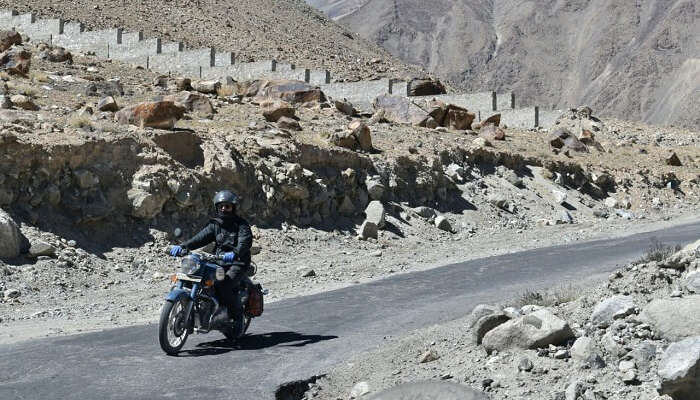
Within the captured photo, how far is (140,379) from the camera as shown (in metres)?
7.66

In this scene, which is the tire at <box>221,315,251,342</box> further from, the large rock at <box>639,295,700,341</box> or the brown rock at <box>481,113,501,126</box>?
the brown rock at <box>481,113,501,126</box>

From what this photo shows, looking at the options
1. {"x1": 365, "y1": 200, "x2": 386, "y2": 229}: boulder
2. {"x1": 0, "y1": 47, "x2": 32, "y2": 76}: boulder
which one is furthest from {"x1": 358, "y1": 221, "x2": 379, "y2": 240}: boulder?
{"x1": 0, "y1": 47, "x2": 32, "y2": 76}: boulder

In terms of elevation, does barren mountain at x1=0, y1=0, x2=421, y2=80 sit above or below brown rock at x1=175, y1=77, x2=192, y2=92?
above

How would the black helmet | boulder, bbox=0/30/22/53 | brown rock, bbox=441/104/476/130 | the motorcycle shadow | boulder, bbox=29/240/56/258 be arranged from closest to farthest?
the motorcycle shadow → the black helmet → boulder, bbox=29/240/56/258 → brown rock, bbox=441/104/476/130 → boulder, bbox=0/30/22/53

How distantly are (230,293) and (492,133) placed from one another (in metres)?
26.1

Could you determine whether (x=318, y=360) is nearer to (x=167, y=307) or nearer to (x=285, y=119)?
(x=167, y=307)

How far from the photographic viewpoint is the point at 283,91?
33.5 m

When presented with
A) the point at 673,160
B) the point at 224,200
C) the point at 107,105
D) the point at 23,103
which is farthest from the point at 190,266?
the point at 673,160

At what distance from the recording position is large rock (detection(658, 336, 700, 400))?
5148 millimetres

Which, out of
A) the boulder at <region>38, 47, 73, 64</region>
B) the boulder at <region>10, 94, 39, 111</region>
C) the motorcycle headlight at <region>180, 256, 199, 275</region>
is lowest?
the motorcycle headlight at <region>180, 256, 199, 275</region>

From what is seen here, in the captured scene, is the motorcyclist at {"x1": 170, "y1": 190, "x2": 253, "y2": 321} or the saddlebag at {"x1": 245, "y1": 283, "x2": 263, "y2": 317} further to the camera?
the saddlebag at {"x1": 245, "y1": 283, "x2": 263, "y2": 317}

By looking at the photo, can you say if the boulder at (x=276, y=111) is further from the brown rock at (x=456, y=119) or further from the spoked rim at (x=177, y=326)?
the spoked rim at (x=177, y=326)

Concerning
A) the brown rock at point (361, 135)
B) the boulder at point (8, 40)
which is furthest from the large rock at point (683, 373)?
the boulder at point (8, 40)

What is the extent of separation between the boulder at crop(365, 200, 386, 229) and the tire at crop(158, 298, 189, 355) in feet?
42.2
